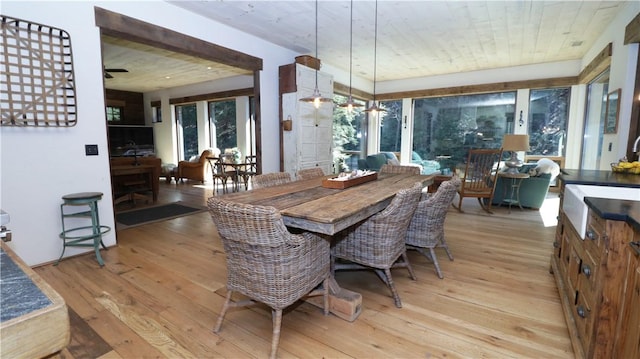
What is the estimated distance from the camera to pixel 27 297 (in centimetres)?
61

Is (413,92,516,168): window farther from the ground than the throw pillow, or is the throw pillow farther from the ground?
(413,92,516,168): window

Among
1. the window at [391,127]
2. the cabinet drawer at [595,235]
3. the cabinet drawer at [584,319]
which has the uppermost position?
the window at [391,127]

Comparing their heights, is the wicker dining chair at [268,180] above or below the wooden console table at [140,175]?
above

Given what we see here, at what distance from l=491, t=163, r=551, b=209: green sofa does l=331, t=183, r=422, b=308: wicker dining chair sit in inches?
144

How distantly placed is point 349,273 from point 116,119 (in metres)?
9.38

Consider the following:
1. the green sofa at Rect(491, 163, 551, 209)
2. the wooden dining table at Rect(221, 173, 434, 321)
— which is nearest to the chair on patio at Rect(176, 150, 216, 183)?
the wooden dining table at Rect(221, 173, 434, 321)

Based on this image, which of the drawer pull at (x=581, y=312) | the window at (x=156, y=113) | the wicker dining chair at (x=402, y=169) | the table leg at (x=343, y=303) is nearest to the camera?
the drawer pull at (x=581, y=312)

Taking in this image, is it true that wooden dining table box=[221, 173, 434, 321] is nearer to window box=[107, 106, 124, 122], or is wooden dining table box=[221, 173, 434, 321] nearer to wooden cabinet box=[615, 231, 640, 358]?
wooden cabinet box=[615, 231, 640, 358]

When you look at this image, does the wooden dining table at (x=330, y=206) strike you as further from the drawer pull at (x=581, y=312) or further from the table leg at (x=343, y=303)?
the drawer pull at (x=581, y=312)

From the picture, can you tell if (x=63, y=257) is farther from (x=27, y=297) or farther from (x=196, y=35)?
(x=27, y=297)

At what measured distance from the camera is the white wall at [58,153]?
2711 millimetres

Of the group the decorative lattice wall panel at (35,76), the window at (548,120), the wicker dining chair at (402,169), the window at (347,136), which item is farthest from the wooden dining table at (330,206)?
the window at (548,120)

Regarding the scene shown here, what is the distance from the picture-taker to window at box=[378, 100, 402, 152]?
841 centimetres

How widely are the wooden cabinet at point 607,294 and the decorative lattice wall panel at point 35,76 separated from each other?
158 inches
